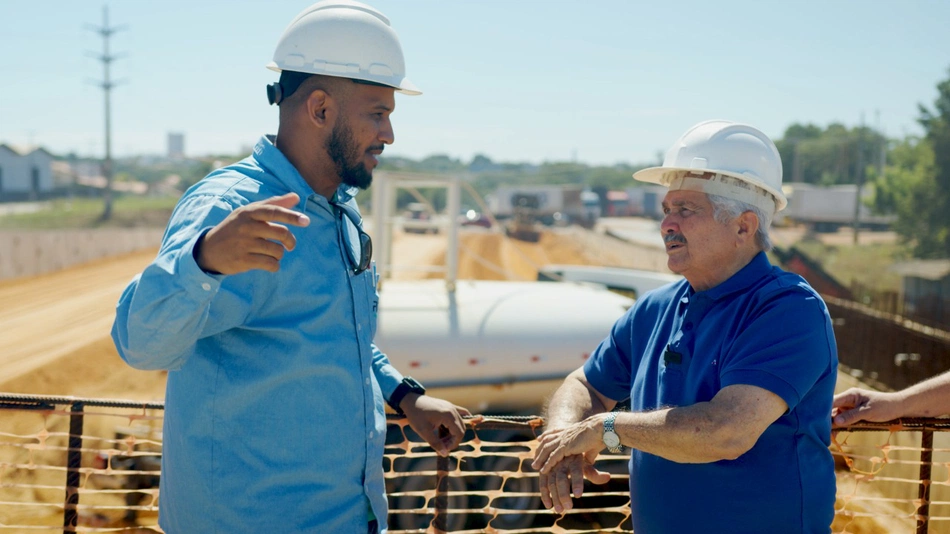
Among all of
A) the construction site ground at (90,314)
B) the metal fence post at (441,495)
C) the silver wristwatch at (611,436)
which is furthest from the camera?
the construction site ground at (90,314)

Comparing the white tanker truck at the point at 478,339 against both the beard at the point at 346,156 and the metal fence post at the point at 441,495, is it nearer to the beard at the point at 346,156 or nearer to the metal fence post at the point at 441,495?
the metal fence post at the point at 441,495

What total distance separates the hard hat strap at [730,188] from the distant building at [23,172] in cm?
7647

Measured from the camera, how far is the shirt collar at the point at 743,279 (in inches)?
98.0

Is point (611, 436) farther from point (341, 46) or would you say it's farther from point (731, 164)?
point (341, 46)

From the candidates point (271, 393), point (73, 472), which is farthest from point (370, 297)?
point (73, 472)

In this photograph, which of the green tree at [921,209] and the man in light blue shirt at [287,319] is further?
the green tree at [921,209]

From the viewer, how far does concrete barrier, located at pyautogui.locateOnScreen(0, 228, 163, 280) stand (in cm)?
2617

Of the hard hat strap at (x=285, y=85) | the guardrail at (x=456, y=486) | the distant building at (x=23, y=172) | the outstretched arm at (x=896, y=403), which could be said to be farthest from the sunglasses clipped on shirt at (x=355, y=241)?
the distant building at (x=23, y=172)

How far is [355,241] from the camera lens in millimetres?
2385

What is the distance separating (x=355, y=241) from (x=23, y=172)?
79332 millimetres

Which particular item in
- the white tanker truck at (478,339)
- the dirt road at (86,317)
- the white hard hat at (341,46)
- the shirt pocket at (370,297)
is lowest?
the dirt road at (86,317)

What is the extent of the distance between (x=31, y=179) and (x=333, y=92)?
3121 inches

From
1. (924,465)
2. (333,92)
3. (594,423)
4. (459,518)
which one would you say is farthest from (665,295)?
(459,518)

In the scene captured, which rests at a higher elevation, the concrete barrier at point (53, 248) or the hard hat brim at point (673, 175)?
the hard hat brim at point (673, 175)
